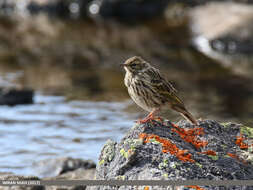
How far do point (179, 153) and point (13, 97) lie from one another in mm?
11915

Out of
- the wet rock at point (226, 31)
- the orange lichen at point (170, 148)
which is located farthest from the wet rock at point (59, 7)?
the orange lichen at point (170, 148)

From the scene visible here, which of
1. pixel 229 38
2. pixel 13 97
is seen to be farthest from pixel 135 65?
pixel 229 38

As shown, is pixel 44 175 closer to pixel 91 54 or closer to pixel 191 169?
pixel 191 169

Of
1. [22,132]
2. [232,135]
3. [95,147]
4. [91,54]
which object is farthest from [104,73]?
[232,135]

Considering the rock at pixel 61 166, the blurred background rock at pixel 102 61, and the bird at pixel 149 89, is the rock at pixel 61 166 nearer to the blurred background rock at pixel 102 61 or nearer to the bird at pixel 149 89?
the blurred background rock at pixel 102 61

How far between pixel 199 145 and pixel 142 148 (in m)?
0.87

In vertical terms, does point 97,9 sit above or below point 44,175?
above

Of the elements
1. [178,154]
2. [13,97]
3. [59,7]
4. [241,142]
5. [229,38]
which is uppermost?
[59,7]

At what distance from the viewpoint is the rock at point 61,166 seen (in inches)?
421

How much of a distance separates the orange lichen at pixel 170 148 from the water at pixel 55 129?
5.32 meters

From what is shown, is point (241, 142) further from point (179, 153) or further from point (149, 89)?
point (149, 89)

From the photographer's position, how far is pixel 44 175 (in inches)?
426

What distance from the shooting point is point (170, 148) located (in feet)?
20.1

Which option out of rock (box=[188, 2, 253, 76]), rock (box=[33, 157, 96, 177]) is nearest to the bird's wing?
rock (box=[33, 157, 96, 177])
